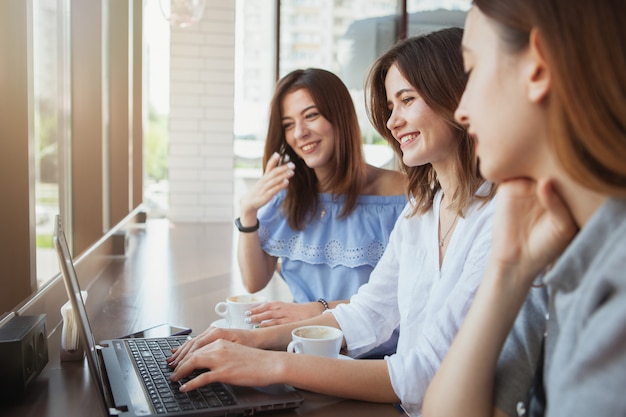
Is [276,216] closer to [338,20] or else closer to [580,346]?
[580,346]

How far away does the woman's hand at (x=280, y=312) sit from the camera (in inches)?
59.9

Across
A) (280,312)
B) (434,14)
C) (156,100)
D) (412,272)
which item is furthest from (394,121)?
(156,100)

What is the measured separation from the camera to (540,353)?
0.83 m

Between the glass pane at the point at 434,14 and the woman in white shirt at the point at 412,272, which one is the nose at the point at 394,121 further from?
the glass pane at the point at 434,14

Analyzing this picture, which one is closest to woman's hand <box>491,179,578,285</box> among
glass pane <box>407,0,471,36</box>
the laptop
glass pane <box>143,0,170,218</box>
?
the laptop

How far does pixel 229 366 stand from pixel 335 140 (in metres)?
1.26

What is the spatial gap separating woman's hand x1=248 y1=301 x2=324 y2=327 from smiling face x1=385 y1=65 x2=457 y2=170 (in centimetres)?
47

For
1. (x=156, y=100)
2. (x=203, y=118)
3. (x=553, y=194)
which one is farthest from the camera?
(x=156, y=100)

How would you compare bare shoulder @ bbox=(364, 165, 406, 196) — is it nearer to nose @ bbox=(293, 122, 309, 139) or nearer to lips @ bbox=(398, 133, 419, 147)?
nose @ bbox=(293, 122, 309, 139)

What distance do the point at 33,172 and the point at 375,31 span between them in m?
4.68

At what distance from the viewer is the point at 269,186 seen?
2.12 metres

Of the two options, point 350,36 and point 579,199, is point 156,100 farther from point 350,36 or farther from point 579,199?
point 579,199

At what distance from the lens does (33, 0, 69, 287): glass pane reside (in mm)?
2451

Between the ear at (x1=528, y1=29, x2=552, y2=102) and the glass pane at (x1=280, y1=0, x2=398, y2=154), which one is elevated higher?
the glass pane at (x1=280, y1=0, x2=398, y2=154)
